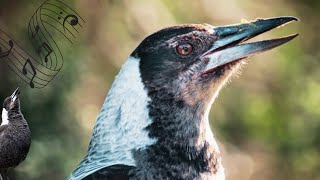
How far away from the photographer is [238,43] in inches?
130

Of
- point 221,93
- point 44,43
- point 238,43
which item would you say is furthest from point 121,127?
point 221,93

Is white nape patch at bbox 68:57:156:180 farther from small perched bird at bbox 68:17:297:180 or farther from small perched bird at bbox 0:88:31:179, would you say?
small perched bird at bbox 0:88:31:179

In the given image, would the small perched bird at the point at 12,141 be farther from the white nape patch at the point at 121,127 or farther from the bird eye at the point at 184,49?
the bird eye at the point at 184,49

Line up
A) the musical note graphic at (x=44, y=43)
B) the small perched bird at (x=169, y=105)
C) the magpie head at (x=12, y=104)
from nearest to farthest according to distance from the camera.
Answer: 1. the small perched bird at (x=169, y=105)
2. the magpie head at (x=12, y=104)
3. the musical note graphic at (x=44, y=43)

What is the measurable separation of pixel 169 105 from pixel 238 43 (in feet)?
1.16

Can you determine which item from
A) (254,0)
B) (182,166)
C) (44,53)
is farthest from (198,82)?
(254,0)

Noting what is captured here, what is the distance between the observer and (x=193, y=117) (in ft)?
10.6

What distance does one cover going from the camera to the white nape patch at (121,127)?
122 inches

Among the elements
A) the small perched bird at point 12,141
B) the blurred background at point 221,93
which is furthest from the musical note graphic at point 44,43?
the small perched bird at point 12,141

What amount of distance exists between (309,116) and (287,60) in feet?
1.30

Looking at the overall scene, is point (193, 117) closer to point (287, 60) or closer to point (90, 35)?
point (90, 35)

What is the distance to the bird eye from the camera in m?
3.25

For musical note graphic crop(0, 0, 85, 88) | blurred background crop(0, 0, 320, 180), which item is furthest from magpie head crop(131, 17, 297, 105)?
blurred background crop(0, 0, 320, 180)

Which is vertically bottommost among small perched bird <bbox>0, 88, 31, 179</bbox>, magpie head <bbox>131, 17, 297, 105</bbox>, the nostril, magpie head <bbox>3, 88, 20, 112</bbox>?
small perched bird <bbox>0, 88, 31, 179</bbox>
